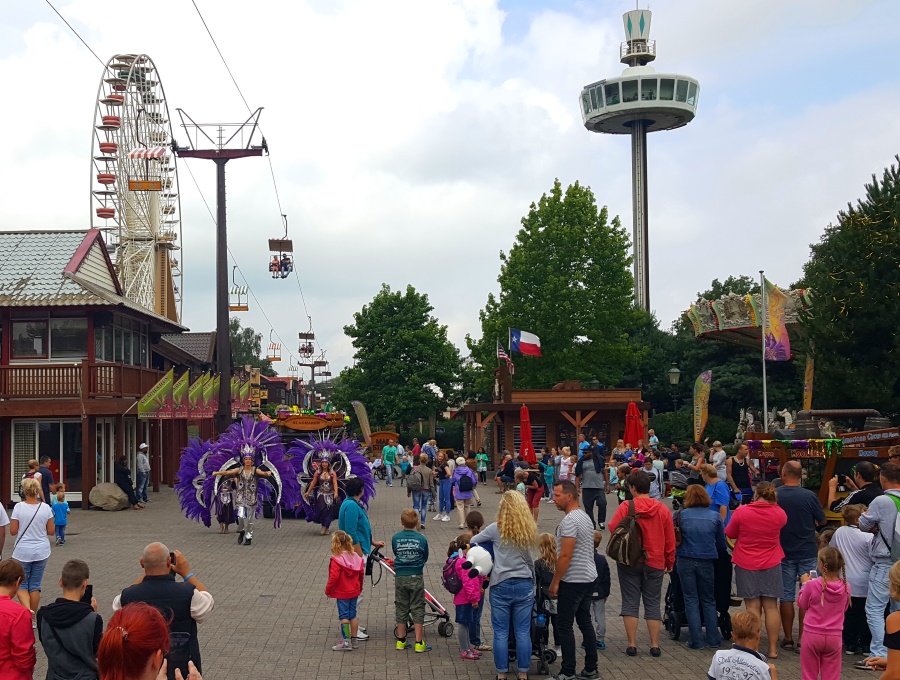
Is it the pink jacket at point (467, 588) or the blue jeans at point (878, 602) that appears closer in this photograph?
the blue jeans at point (878, 602)

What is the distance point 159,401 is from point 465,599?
20114 mm

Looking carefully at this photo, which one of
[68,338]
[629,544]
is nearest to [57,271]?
[68,338]

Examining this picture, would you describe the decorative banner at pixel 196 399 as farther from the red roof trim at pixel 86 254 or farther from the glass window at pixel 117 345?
the red roof trim at pixel 86 254

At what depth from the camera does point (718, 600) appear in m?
10.2

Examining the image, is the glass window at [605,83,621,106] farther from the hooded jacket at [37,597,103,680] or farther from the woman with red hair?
the woman with red hair

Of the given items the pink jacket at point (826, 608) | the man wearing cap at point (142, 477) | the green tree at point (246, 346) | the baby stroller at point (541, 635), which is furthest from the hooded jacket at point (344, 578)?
the green tree at point (246, 346)

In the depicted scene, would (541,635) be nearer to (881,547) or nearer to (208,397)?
(881,547)

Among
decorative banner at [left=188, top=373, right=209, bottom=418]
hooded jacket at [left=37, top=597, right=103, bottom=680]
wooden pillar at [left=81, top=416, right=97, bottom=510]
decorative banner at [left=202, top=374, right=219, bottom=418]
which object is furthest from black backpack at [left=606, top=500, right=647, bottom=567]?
decorative banner at [left=202, top=374, right=219, bottom=418]

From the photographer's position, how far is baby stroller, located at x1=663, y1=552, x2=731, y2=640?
10102mm

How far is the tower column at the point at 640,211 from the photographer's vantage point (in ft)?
250

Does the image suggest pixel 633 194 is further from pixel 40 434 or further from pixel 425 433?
pixel 40 434

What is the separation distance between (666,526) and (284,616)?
4799 millimetres

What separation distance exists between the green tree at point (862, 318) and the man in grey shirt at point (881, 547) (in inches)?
665

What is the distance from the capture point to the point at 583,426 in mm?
39469
